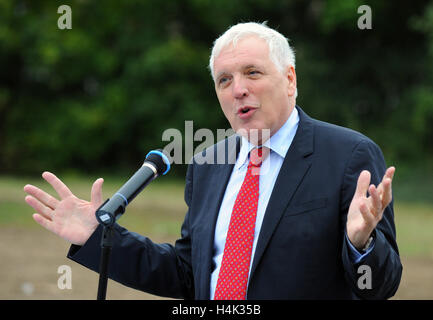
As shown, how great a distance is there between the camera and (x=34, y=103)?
26562 mm

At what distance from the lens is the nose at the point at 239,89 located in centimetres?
258

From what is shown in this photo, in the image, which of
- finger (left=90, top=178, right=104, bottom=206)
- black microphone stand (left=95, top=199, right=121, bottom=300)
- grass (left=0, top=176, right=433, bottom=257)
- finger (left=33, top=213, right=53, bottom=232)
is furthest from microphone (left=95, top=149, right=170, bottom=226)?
grass (left=0, top=176, right=433, bottom=257)

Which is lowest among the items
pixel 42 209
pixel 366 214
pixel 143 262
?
pixel 143 262

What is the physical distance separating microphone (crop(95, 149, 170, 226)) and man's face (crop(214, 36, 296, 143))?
1.46ft

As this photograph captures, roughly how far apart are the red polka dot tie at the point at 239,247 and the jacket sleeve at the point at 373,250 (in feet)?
1.33

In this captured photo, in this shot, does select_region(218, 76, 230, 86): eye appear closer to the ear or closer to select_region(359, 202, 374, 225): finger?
the ear

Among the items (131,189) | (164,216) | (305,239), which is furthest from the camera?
(164,216)

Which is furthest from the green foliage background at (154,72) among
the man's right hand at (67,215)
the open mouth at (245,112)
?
the man's right hand at (67,215)

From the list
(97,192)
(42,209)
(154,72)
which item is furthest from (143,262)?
(154,72)

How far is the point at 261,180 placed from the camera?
268 centimetres

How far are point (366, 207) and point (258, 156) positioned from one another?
75 centimetres

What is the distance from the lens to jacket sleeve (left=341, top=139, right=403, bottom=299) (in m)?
2.22

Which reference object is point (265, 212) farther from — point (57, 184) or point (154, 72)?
point (154, 72)
